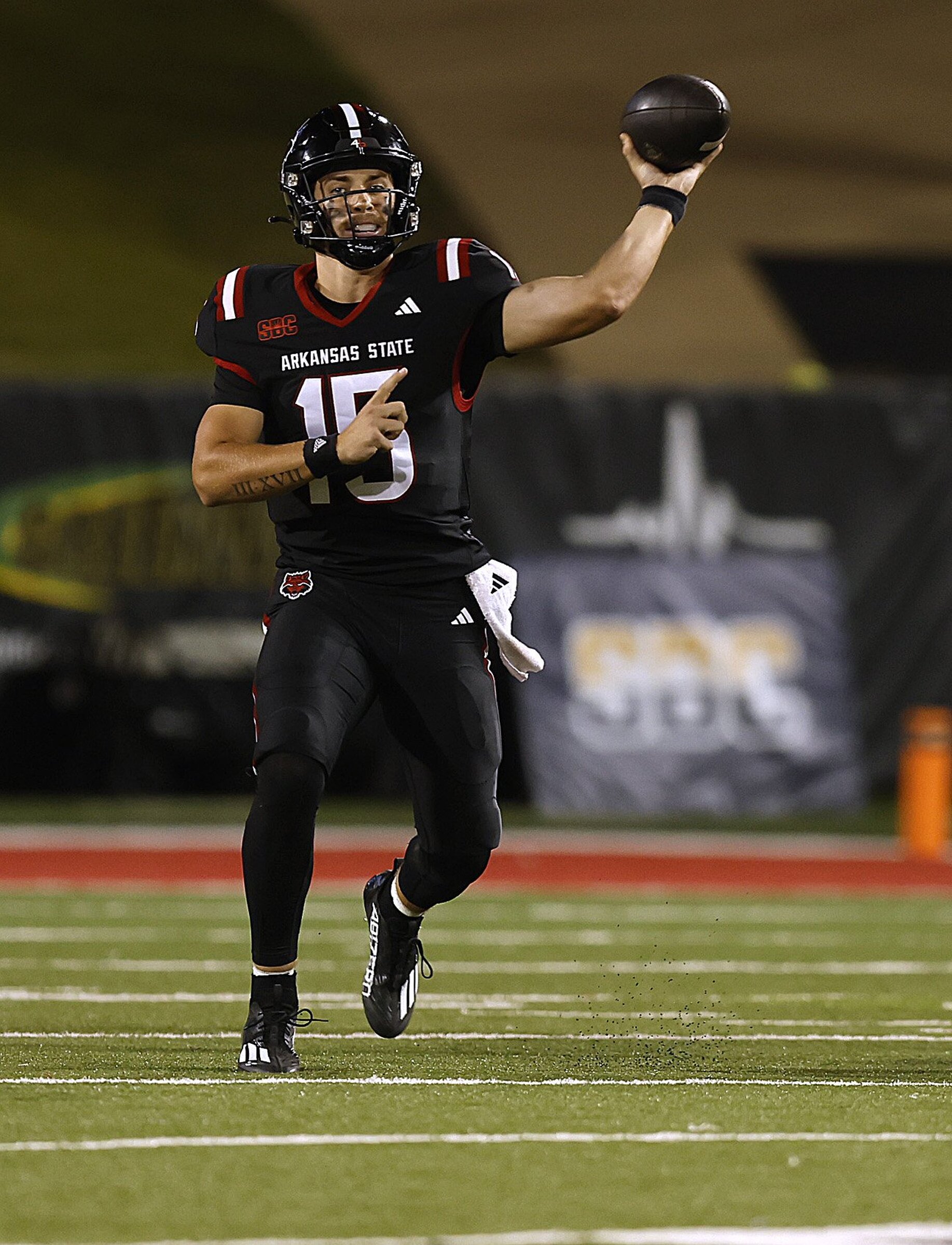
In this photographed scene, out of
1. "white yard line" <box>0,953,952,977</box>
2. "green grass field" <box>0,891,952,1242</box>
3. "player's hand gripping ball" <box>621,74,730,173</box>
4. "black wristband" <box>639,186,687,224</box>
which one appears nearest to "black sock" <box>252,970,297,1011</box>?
"green grass field" <box>0,891,952,1242</box>

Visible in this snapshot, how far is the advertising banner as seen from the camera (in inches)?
535

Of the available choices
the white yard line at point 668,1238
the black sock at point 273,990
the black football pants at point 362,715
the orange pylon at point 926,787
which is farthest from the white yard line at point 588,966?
the orange pylon at point 926,787

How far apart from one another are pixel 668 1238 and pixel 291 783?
5.75ft

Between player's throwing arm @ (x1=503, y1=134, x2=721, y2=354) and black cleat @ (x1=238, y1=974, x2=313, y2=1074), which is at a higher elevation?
player's throwing arm @ (x1=503, y1=134, x2=721, y2=354)

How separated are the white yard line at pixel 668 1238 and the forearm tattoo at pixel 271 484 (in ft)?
6.72

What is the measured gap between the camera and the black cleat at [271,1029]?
16.0 feet

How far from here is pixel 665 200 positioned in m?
5.10

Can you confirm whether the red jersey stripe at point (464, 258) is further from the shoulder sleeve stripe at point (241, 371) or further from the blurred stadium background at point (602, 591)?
the blurred stadium background at point (602, 591)

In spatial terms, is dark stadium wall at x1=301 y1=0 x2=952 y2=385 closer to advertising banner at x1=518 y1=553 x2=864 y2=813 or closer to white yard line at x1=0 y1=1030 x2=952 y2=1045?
advertising banner at x1=518 y1=553 x2=864 y2=813

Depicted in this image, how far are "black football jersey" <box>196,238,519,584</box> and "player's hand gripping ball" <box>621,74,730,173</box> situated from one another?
0.45 m

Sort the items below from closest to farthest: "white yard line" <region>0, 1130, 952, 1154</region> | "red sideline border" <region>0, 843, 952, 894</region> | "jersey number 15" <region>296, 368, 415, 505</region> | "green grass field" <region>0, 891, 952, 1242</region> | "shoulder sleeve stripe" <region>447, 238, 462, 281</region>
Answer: "green grass field" <region>0, 891, 952, 1242</region>, "white yard line" <region>0, 1130, 952, 1154</region>, "jersey number 15" <region>296, 368, 415, 505</region>, "shoulder sleeve stripe" <region>447, 238, 462, 281</region>, "red sideline border" <region>0, 843, 952, 894</region>

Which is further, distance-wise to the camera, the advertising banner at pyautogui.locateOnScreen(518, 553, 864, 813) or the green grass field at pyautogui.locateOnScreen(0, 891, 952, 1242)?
the advertising banner at pyautogui.locateOnScreen(518, 553, 864, 813)

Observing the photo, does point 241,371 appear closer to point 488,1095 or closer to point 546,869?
point 488,1095

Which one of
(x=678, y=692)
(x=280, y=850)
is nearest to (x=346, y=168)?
(x=280, y=850)
